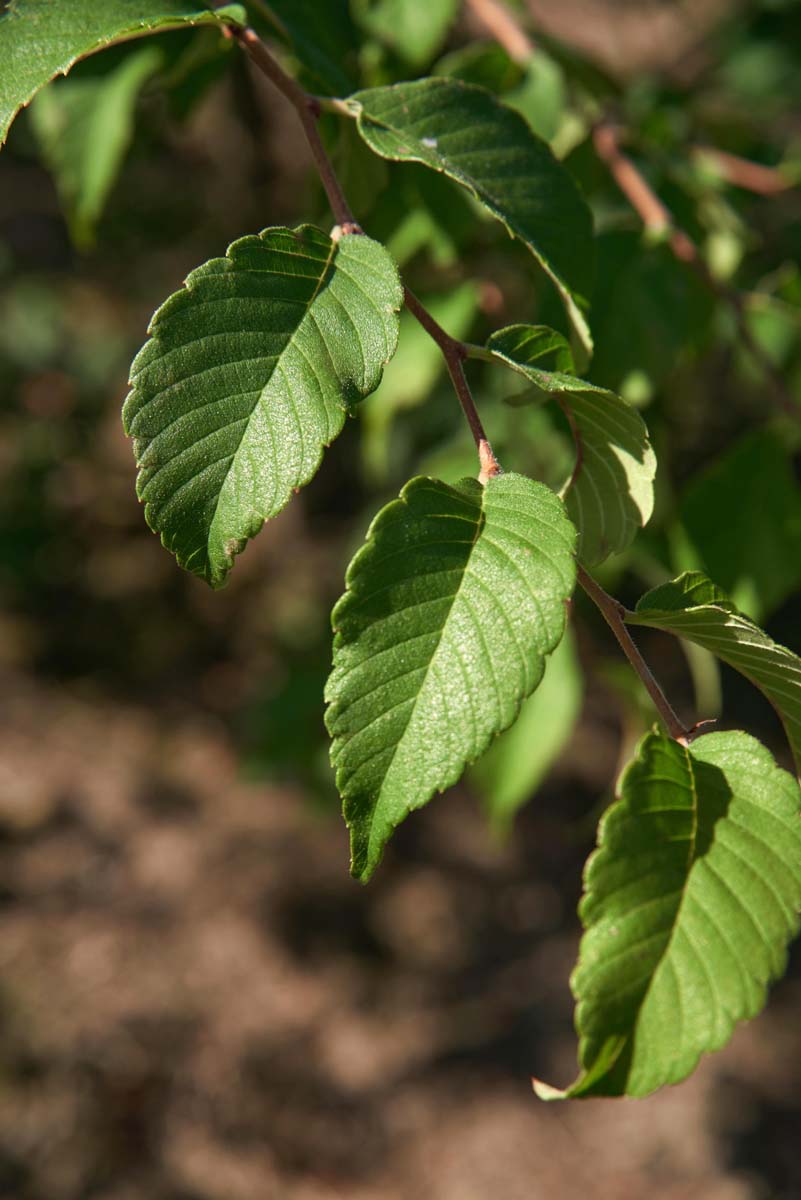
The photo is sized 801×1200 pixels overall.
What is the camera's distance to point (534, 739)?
148 cm

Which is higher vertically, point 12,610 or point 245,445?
point 245,445

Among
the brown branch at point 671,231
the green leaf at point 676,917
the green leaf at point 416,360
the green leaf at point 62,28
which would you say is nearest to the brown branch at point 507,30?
the brown branch at point 671,231

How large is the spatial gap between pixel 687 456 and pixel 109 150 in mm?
2026

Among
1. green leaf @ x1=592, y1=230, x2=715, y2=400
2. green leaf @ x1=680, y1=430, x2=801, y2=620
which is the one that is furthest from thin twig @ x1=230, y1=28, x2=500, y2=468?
green leaf @ x1=680, y1=430, x2=801, y2=620

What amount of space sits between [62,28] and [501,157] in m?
0.31

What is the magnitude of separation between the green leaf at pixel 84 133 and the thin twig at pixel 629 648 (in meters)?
0.93

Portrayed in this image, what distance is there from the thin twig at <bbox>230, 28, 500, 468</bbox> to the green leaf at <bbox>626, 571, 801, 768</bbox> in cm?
12

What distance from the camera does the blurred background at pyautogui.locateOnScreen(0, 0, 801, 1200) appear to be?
1.19 meters

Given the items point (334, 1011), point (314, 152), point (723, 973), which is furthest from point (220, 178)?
point (723, 973)

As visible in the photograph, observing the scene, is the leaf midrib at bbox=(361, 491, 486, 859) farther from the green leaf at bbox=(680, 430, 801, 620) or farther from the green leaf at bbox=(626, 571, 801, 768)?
the green leaf at bbox=(680, 430, 801, 620)

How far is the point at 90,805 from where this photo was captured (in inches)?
130

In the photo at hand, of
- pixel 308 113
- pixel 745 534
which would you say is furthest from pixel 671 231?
pixel 308 113

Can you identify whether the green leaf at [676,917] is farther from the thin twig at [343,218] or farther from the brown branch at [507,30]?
the brown branch at [507,30]

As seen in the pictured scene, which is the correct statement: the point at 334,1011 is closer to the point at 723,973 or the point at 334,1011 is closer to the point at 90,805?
the point at 90,805
